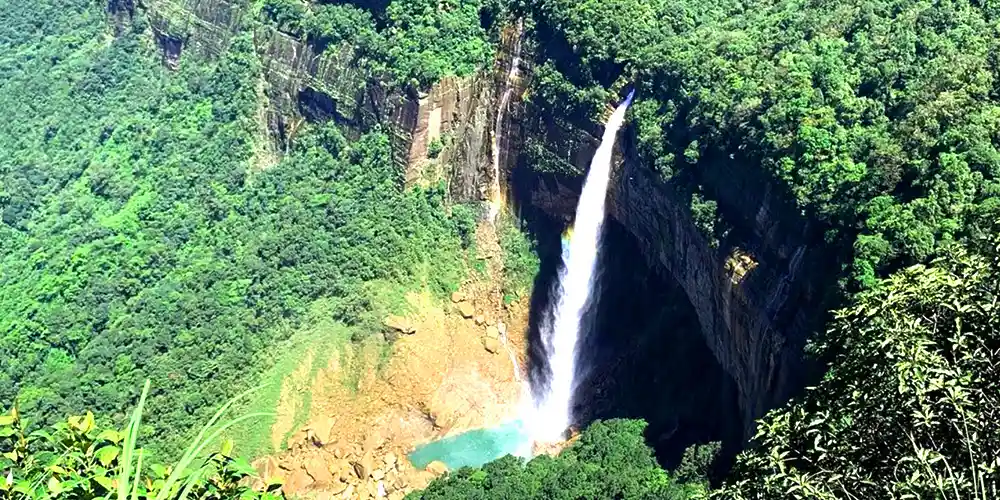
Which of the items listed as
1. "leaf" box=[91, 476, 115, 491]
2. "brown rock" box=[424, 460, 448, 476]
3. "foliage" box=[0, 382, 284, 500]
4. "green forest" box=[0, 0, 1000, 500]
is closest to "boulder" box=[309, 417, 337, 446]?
"green forest" box=[0, 0, 1000, 500]

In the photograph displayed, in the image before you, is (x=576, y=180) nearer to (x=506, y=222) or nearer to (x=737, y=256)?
(x=506, y=222)

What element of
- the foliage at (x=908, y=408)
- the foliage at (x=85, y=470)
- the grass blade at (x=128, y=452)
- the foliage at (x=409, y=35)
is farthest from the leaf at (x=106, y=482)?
the foliage at (x=409, y=35)

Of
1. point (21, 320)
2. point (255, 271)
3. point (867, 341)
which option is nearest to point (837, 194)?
point (867, 341)

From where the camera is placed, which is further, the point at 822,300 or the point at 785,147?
the point at 785,147

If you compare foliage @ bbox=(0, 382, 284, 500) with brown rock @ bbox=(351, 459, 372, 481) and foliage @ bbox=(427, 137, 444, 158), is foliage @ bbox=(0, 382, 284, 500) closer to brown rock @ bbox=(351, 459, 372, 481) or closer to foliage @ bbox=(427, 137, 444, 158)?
brown rock @ bbox=(351, 459, 372, 481)

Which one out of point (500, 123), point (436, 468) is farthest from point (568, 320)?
point (500, 123)

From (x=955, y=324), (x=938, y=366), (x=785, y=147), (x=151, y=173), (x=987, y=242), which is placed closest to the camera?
(x=938, y=366)

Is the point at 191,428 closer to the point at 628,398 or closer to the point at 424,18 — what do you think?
the point at 628,398
